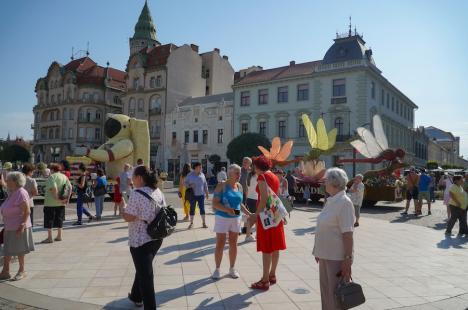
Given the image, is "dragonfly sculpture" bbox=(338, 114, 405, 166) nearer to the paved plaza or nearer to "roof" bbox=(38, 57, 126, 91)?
the paved plaza

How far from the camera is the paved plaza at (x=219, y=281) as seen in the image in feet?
16.0

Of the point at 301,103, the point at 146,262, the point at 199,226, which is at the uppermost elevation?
the point at 301,103

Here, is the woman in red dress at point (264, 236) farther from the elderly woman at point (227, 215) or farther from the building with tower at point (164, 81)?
the building with tower at point (164, 81)

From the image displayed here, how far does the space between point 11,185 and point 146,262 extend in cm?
272

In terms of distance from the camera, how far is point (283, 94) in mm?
39125

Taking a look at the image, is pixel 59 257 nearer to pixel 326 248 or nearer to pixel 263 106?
pixel 326 248

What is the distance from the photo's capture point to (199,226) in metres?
10.7

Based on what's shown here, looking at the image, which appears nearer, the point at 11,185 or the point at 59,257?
the point at 11,185

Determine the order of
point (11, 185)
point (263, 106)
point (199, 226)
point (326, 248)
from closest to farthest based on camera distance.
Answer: point (326, 248), point (11, 185), point (199, 226), point (263, 106)

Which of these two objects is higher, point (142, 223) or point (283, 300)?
point (142, 223)

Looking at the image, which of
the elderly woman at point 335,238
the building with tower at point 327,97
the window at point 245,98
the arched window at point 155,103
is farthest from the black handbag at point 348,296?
the arched window at point 155,103

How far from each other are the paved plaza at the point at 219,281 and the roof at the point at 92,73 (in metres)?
53.8

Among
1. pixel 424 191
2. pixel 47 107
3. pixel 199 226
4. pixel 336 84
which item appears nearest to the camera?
pixel 199 226

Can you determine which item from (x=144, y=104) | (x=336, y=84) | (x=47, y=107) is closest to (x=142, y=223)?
(x=336, y=84)
